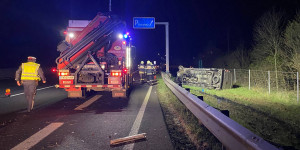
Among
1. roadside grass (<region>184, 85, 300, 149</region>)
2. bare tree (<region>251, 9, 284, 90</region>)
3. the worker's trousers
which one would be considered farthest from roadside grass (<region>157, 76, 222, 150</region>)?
bare tree (<region>251, 9, 284, 90</region>)

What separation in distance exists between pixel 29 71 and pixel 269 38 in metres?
14.3

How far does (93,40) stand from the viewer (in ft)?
31.7

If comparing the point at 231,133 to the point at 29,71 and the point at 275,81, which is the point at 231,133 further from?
the point at 275,81

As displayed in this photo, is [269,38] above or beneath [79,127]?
above

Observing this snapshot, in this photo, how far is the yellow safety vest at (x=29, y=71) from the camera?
7688mm

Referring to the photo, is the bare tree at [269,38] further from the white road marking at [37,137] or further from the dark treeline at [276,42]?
the white road marking at [37,137]

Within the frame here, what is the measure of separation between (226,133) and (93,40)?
7631mm

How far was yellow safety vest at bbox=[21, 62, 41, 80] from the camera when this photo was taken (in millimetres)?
7688

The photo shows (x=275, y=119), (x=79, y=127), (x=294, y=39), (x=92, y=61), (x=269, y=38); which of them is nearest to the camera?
(x=79, y=127)

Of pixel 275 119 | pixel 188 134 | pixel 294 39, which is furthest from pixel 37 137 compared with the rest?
pixel 294 39

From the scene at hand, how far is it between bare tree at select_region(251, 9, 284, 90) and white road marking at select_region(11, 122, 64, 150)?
1308 cm

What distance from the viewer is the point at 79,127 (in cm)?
575

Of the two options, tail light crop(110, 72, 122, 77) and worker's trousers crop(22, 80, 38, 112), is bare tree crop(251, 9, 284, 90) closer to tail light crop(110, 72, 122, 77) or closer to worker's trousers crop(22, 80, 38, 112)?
tail light crop(110, 72, 122, 77)

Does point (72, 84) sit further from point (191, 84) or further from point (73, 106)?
point (191, 84)
